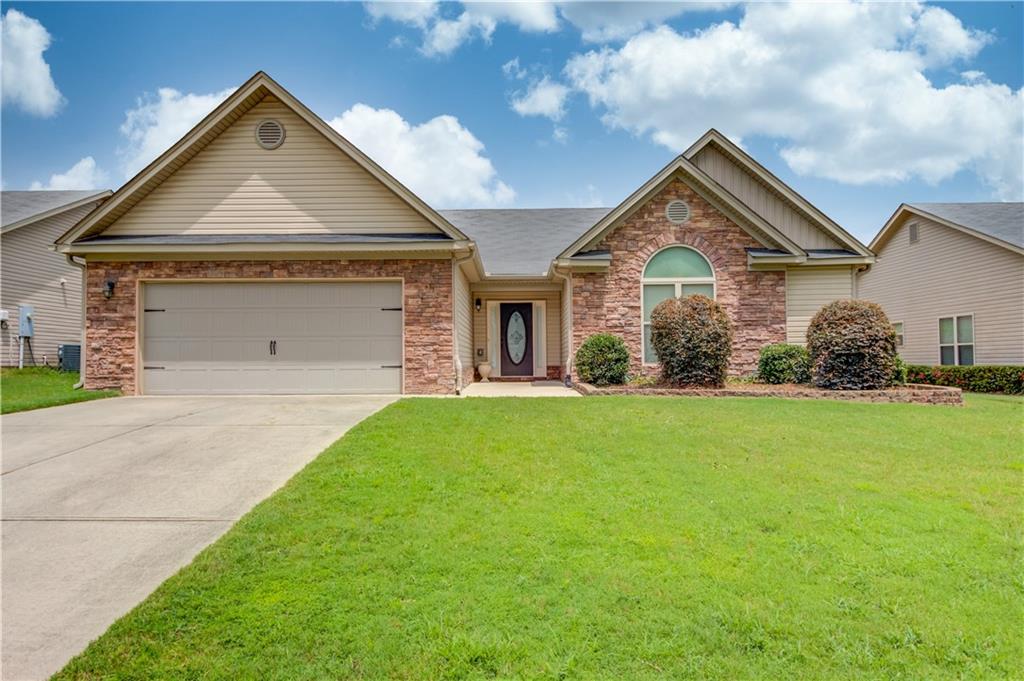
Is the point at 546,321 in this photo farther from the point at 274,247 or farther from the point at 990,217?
the point at 990,217

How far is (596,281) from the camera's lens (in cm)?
1355

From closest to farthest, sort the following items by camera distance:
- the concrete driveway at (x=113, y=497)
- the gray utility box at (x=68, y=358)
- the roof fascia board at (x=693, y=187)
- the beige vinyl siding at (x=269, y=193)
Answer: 1. the concrete driveway at (x=113, y=497)
2. the beige vinyl siding at (x=269, y=193)
3. the roof fascia board at (x=693, y=187)
4. the gray utility box at (x=68, y=358)

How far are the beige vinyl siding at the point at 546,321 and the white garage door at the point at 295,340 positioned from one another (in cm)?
531

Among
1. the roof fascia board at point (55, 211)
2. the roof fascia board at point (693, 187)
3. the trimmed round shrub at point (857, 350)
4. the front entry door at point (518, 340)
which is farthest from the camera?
the roof fascia board at point (55, 211)

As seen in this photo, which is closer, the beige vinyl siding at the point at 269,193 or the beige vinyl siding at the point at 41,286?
the beige vinyl siding at the point at 269,193

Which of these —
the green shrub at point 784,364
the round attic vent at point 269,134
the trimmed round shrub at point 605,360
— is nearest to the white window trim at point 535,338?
the trimmed round shrub at point 605,360

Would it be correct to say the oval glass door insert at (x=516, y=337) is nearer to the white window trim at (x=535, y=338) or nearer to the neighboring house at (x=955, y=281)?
the white window trim at (x=535, y=338)

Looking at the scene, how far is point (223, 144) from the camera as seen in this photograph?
11.9 m

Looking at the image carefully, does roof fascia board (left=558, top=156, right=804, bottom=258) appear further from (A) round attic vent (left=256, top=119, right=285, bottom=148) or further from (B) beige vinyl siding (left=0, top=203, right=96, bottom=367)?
(B) beige vinyl siding (left=0, top=203, right=96, bottom=367)

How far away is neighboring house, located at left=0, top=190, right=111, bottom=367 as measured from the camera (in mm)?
18266

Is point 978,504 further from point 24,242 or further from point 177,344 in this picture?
point 24,242

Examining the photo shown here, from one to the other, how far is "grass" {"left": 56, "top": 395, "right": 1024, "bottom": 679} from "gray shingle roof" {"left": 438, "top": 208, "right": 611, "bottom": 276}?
11066mm

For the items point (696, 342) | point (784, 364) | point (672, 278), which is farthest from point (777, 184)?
point (696, 342)

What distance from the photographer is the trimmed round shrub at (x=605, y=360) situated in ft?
40.7
